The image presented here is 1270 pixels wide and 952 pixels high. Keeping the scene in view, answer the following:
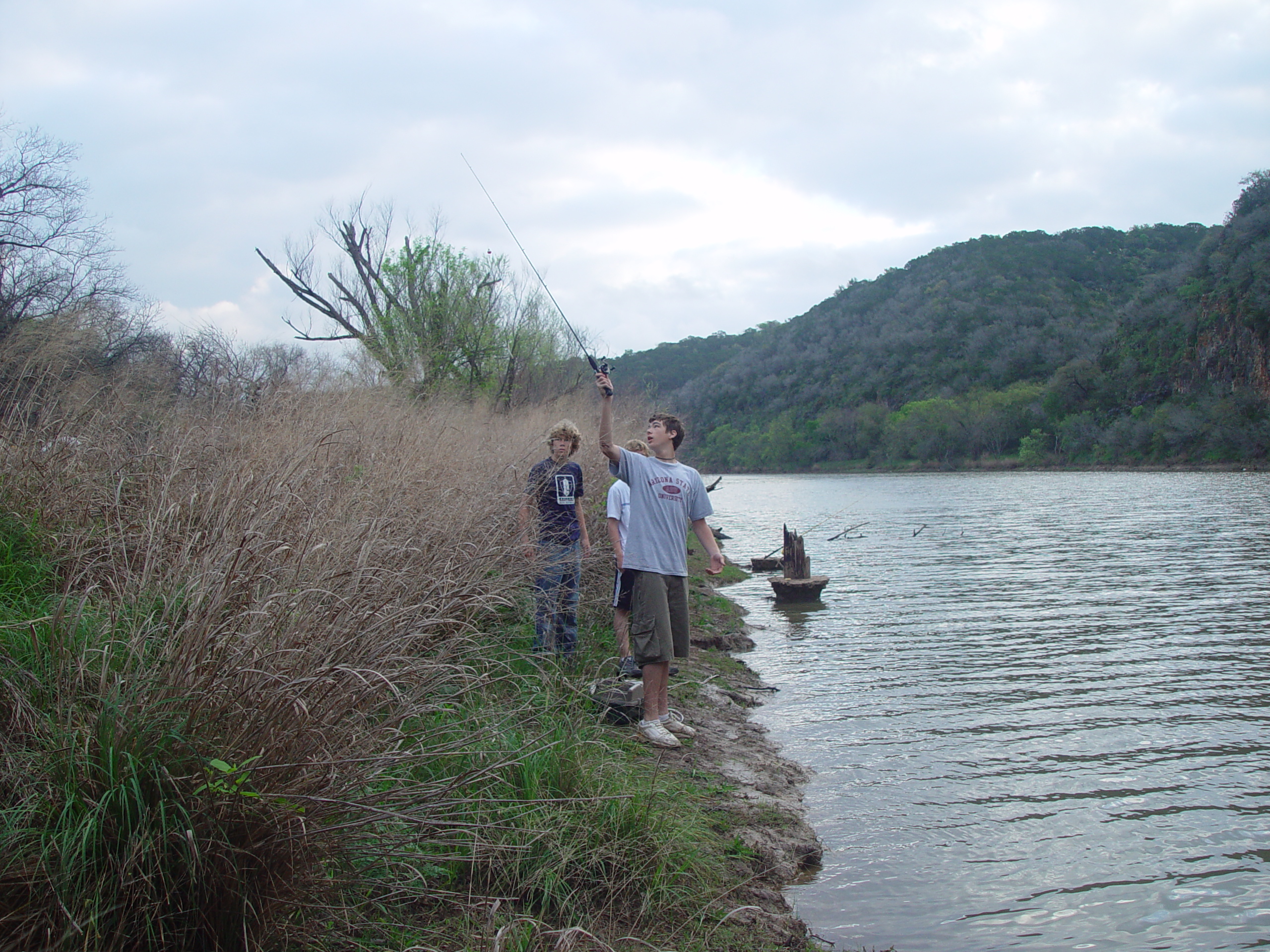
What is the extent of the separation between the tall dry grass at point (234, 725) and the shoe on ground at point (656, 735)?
113 cm

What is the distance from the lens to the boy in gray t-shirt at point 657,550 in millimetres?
5051

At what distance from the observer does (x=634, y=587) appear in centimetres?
517

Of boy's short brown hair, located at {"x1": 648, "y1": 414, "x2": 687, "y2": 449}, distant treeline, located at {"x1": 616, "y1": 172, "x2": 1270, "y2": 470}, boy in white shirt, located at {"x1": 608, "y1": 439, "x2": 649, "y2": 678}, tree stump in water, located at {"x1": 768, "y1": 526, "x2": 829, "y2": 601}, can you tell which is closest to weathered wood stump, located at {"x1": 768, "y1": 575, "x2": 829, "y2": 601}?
tree stump in water, located at {"x1": 768, "y1": 526, "x2": 829, "y2": 601}

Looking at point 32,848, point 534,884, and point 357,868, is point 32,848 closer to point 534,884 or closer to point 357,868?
point 357,868

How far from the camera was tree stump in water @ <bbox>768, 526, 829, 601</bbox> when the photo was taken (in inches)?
557

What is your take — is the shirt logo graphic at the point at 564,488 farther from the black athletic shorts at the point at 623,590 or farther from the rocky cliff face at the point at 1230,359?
the rocky cliff face at the point at 1230,359

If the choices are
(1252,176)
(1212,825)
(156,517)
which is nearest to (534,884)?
(156,517)

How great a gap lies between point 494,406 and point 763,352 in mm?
98662

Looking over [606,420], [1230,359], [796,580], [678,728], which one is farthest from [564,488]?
[1230,359]

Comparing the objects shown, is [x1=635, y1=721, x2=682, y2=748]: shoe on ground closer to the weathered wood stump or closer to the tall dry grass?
the tall dry grass

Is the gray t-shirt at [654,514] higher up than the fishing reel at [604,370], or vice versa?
the fishing reel at [604,370]

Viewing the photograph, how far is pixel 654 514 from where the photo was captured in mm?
5109

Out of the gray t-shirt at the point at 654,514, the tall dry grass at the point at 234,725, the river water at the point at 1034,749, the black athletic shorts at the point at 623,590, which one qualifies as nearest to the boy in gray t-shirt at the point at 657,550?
the gray t-shirt at the point at 654,514

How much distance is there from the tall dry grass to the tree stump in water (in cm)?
1026
